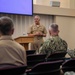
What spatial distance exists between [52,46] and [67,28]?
5076 mm

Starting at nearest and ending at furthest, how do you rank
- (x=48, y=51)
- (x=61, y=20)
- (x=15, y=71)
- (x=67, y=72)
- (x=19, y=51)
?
(x=15, y=71), (x=19, y=51), (x=67, y=72), (x=48, y=51), (x=61, y=20)

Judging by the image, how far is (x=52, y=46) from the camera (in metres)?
3.55

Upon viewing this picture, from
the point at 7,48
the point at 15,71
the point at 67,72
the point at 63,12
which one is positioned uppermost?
the point at 63,12

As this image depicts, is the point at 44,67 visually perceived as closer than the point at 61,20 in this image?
Yes

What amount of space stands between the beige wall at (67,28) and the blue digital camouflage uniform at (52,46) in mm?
4570

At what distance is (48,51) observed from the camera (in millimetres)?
3537

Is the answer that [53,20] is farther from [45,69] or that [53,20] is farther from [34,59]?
[45,69]

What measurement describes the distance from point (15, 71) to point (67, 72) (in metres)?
0.88

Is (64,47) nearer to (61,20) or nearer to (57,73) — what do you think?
(57,73)

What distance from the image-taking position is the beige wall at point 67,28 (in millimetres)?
8258

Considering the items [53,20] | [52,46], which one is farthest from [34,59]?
[53,20]

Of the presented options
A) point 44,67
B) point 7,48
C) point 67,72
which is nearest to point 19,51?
point 7,48

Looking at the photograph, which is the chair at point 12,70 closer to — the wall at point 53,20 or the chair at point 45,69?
the chair at point 45,69

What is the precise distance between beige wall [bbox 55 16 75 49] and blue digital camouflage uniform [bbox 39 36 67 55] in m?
4.57
